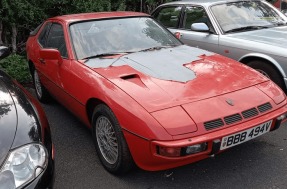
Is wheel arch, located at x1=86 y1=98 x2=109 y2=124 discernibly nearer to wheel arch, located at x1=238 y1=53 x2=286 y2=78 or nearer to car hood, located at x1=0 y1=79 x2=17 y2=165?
car hood, located at x1=0 y1=79 x2=17 y2=165

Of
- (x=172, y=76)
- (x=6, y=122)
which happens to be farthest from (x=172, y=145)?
(x=6, y=122)

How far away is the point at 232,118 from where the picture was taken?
2.44m

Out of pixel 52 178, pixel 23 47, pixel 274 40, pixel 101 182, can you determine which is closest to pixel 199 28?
pixel 274 40

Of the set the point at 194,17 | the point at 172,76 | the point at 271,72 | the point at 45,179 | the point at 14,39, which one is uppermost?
the point at 194,17

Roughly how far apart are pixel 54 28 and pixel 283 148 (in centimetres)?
314

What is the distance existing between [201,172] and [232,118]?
2.13ft

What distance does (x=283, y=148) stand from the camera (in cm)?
317

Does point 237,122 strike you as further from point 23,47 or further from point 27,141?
point 23,47

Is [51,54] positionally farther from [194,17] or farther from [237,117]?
[194,17]

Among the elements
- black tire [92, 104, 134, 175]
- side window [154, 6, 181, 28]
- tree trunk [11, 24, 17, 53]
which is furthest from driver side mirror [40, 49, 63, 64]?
tree trunk [11, 24, 17, 53]

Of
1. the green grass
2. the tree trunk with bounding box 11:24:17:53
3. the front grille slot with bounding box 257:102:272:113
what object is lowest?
the green grass

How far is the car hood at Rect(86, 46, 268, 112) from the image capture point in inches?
101

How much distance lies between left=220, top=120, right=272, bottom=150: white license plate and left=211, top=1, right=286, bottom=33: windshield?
2417 millimetres

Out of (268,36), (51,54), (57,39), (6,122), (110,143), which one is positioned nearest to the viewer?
(6,122)
